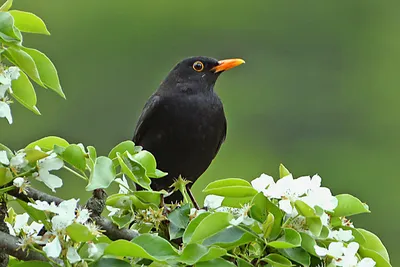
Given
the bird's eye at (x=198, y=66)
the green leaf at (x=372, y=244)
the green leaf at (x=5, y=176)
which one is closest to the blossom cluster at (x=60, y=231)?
the green leaf at (x=5, y=176)

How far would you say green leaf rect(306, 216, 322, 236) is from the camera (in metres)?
2.40

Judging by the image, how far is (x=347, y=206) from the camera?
253 centimetres

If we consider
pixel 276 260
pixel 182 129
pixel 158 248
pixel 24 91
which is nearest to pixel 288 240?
pixel 276 260

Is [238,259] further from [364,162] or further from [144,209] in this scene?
[364,162]

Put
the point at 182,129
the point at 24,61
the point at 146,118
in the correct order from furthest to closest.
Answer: the point at 146,118 < the point at 182,129 < the point at 24,61

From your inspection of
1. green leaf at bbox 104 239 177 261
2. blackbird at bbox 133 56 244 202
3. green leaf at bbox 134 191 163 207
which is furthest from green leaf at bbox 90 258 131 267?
blackbird at bbox 133 56 244 202

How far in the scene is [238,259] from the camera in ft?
7.86

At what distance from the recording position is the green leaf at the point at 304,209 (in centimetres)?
240

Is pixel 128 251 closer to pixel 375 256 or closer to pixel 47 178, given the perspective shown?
pixel 47 178

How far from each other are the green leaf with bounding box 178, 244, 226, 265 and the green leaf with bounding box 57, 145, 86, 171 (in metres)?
0.33

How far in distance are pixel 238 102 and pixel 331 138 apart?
1669mm

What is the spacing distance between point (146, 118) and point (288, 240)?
9.55 ft

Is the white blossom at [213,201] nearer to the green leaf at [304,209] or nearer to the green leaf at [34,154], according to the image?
the green leaf at [304,209]

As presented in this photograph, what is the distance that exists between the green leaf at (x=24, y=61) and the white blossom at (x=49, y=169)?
19cm
